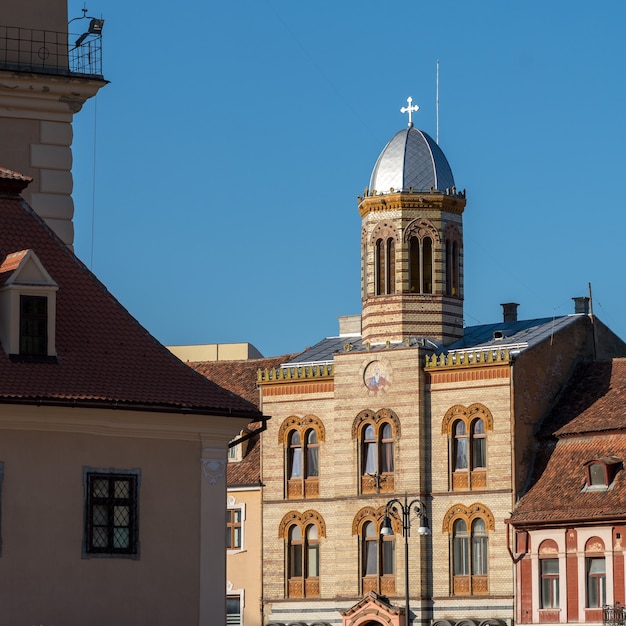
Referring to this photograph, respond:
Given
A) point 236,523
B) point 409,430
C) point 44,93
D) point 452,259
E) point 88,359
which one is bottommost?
point 236,523

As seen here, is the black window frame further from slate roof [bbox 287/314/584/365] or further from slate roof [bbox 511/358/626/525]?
slate roof [bbox 287/314/584/365]

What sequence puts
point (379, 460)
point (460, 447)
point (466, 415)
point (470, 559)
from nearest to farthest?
point (470, 559) < point (466, 415) < point (460, 447) < point (379, 460)

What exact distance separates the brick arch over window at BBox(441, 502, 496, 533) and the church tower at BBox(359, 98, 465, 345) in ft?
19.9

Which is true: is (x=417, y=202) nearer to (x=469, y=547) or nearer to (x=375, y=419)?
(x=375, y=419)

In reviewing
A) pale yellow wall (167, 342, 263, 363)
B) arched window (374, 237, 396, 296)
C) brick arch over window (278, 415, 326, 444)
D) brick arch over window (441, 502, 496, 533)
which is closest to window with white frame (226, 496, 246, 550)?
brick arch over window (278, 415, 326, 444)

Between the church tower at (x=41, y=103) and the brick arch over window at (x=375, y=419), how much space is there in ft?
92.3

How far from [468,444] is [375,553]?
4.80m

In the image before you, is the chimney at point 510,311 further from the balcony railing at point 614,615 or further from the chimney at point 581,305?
the balcony railing at point 614,615

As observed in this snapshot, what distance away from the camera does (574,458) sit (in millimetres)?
62562

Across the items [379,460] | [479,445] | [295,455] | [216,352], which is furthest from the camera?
[216,352]

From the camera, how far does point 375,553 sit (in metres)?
65.6

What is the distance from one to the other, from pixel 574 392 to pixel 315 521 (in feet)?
30.6

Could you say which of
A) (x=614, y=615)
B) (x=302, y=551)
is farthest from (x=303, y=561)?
(x=614, y=615)

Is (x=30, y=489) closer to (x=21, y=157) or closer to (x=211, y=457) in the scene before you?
(x=211, y=457)
